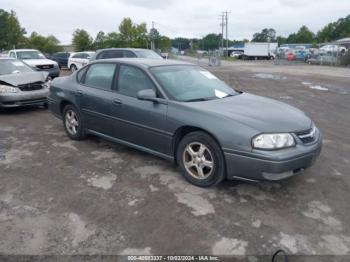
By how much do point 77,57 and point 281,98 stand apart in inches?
537

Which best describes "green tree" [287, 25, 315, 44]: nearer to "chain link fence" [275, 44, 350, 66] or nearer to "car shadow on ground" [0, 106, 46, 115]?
"chain link fence" [275, 44, 350, 66]

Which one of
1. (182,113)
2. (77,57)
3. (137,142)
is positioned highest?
(77,57)

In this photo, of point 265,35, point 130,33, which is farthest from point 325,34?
point 130,33

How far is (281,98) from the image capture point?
36.9ft

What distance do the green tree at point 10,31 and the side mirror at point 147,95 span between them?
56.0 meters

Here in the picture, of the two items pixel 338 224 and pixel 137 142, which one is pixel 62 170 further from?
pixel 338 224

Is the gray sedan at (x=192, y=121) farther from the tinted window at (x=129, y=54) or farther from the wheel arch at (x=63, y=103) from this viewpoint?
the tinted window at (x=129, y=54)

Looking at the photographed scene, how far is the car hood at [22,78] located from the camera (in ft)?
27.3

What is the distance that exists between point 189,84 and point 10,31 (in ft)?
188

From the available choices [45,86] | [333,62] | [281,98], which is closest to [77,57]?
[45,86]

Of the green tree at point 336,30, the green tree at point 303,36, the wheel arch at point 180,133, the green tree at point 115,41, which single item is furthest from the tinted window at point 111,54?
the green tree at point 303,36

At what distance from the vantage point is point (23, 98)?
8.30 m

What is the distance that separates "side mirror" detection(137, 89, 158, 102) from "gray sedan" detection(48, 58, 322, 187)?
0.01 m

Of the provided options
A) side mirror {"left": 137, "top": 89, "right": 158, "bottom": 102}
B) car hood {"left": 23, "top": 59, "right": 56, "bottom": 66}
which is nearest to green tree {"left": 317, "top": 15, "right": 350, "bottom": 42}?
car hood {"left": 23, "top": 59, "right": 56, "bottom": 66}
